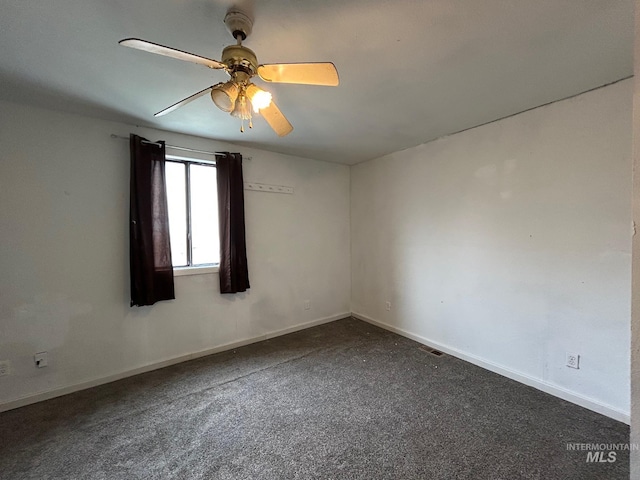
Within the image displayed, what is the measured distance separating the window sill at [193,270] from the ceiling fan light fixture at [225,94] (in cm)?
197

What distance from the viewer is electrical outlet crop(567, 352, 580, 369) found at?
2.13 metres

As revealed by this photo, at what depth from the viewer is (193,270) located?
2967 mm

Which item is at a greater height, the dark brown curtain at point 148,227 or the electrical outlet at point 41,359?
the dark brown curtain at point 148,227

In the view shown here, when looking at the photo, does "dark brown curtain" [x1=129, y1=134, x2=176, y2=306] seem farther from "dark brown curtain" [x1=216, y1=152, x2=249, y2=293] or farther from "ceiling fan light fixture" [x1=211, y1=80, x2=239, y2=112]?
"ceiling fan light fixture" [x1=211, y1=80, x2=239, y2=112]

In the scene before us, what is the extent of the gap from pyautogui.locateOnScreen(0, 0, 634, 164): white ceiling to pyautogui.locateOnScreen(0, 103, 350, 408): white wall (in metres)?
0.34

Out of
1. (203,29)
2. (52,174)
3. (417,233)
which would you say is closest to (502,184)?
(417,233)

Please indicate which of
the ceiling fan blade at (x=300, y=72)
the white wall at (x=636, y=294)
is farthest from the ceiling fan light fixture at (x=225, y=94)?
the white wall at (x=636, y=294)

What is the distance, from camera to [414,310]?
339 cm

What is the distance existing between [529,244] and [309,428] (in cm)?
229

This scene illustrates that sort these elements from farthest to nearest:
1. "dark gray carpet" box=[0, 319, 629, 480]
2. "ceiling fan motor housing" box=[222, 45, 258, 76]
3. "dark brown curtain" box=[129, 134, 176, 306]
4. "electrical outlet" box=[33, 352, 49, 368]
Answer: "dark brown curtain" box=[129, 134, 176, 306] < "electrical outlet" box=[33, 352, 49, 368] < "dark gray carpet" box=[0, 319, 629, 480] < "ceiling fan motor housing" box=[222, 45, 258, 76]

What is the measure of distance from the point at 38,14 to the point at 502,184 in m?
3.29

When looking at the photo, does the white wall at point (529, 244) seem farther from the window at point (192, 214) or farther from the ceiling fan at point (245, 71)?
the window at point (192, 214)

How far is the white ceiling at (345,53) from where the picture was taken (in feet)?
4.29

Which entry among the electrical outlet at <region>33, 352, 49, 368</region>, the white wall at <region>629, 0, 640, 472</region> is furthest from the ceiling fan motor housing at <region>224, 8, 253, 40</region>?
the electrical outlet at <region>33, 352, 49, 368</region>
